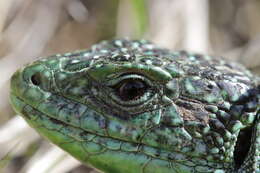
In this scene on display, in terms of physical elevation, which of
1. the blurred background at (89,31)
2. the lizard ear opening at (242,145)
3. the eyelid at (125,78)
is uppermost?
the eyelid at (125,78)

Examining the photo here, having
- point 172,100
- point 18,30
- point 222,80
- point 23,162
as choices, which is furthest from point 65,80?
point 18,30

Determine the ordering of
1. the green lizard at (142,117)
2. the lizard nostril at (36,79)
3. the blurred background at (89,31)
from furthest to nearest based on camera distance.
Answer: the blurred background at (89,31)
the lizard nostril at (36,79)
the green lizard at (142,117)

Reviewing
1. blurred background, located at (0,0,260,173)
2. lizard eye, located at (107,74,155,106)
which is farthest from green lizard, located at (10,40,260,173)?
blurred background, located at (0,0,260,173)

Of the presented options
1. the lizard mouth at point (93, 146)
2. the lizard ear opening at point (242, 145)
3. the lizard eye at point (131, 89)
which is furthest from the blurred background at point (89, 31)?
the lizard ear opening at point (242, 145)

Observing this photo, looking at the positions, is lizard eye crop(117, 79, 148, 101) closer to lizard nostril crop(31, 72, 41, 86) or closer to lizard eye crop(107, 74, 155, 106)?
lizard eye crop(107, 74, 155, 106)

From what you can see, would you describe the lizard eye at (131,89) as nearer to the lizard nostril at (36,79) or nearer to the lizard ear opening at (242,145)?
the lizard nostril at (36,79)

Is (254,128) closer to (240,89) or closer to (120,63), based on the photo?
(240,89)

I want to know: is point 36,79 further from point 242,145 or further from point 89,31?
point 89,31

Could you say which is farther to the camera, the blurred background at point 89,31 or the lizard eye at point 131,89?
the blurred background at point 89,31
